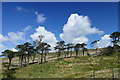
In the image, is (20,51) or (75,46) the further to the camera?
(75,46)

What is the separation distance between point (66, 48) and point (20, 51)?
3169 cm

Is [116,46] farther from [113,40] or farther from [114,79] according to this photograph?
[114,79]

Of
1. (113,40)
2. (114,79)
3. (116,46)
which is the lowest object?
(114,79)

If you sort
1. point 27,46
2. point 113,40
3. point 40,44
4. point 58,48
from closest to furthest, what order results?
point 40,44 → point 27,46 → point 113,40 → point 58,48

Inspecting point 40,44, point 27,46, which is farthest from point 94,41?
point 27,46

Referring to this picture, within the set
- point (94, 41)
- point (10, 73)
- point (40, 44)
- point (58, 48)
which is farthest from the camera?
point (94, 41)

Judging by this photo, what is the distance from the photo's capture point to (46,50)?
55.4 meters

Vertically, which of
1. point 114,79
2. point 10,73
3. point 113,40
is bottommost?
point 114,79

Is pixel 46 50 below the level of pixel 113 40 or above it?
below

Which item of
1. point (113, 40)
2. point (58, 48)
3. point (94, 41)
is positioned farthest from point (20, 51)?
point (113, 40)

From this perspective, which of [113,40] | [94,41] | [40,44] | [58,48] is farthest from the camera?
[94,41]

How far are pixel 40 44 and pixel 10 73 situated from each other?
110 feet

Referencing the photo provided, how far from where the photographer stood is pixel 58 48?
5938 centimetres

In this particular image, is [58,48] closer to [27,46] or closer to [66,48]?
[66,48]
